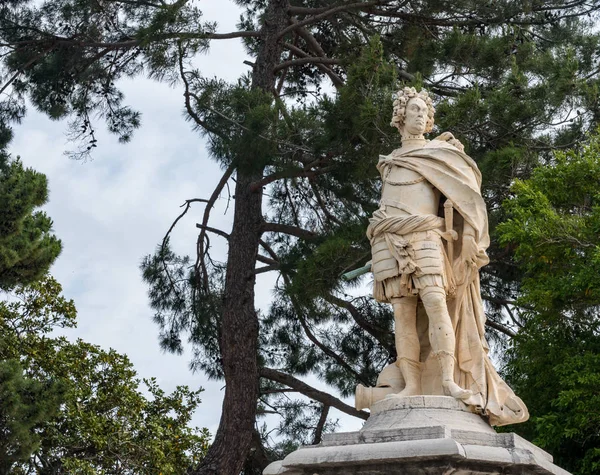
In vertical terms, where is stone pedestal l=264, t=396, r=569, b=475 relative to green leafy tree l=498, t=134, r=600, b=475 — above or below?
below

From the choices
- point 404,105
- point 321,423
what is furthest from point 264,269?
point 404,105

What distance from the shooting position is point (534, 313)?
40.4 ft

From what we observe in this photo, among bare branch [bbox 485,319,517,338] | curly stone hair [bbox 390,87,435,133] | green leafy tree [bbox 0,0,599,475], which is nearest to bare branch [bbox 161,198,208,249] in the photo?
green leafy tree [bbox 0,0,599,475]

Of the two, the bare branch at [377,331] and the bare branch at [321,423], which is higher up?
the bare branch at [377,331]

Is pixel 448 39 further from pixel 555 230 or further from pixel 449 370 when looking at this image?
pixel 449 370

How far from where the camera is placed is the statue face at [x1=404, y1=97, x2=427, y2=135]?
23.7 ft

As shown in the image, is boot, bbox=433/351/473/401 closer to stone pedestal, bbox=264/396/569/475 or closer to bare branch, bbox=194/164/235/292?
stone pedestal, bbox=264/396/569/475

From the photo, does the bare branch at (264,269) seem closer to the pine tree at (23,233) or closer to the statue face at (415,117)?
the pine tree at (23,233)

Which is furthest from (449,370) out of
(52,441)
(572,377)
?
(52,441)

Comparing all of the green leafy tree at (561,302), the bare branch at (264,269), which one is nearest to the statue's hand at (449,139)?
the green leafy tree at (561,302)

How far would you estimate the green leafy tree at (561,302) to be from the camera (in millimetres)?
10742

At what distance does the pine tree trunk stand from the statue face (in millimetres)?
4974

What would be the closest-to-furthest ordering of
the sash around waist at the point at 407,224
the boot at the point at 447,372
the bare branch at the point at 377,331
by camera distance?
the boot at the point at 447,372 → the sash around waist at the point at 407,224 → the bare branch at the point at 377,331

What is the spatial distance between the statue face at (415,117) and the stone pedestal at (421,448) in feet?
6.16
